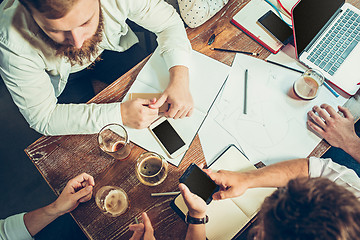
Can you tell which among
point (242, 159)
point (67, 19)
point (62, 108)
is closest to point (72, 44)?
point (67, 19)

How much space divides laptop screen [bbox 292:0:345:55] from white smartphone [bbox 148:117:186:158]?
2.20ft

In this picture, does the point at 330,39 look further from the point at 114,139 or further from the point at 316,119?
the point at 114,139

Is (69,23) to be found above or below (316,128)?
above

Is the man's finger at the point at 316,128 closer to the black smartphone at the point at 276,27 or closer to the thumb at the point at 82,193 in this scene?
the black smartphone at the point at 276,27

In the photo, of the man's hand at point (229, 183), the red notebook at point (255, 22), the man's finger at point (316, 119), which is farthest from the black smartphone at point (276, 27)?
the man's hand at point (229, 183)

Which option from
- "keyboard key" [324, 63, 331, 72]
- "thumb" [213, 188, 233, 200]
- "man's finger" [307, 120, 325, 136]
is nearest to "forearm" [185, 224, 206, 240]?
"thumb" [213, 188, 233, 200]

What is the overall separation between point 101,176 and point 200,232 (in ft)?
1.41

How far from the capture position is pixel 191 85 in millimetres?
1115

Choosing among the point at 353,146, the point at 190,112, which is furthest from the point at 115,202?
the point at 353,146

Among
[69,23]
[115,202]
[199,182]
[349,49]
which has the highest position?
[69,23]

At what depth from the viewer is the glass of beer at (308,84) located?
1.08 meters

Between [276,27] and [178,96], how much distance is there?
60cm

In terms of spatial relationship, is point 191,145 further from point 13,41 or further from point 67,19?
point 13,41

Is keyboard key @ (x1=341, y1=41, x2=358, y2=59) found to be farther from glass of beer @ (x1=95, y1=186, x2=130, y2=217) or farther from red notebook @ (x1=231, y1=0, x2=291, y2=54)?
glass of beer @ (x1=95, y1=186, x2=130, y2=217)
